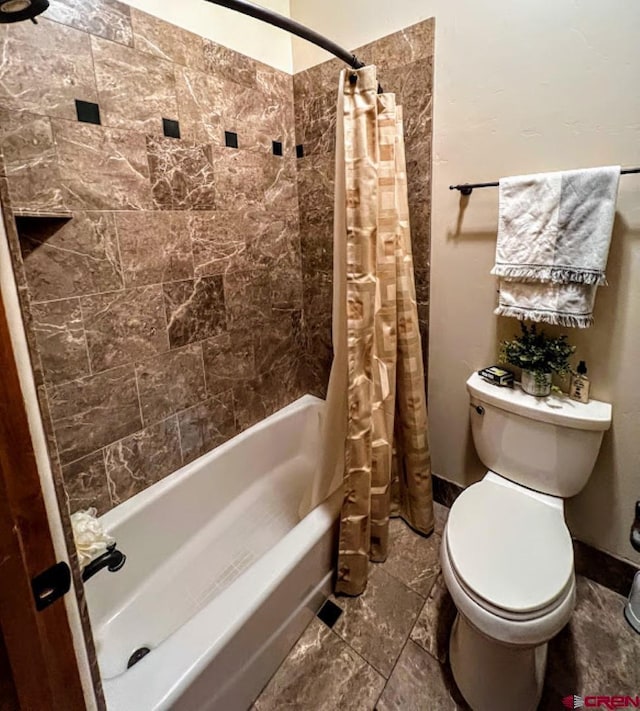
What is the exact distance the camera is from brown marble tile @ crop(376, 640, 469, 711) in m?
1.15

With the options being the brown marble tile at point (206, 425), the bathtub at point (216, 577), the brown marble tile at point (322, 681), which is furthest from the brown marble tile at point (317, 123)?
the brown marble tile at point (322, 681)

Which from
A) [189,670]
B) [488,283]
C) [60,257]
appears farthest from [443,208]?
[189,670]

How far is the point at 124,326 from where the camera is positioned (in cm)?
138

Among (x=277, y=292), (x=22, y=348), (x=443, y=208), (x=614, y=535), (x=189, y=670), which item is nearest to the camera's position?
(x=22, y=348)

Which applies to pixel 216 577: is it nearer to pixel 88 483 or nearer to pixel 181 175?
pixel 88 483

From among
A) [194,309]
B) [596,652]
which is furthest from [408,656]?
[194,309]

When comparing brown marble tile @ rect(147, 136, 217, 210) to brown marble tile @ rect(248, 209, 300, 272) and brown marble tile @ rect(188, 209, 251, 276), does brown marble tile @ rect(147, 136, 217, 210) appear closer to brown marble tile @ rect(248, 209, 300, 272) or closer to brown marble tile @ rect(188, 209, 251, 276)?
brown marble tile @ rect(188, 209, 251, 276)

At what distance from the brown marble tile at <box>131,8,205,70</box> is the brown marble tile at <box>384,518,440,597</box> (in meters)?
2.15

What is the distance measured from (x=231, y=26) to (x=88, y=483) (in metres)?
1.90

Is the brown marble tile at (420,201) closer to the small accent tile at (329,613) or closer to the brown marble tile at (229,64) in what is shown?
the brown marble tile at (229,64)

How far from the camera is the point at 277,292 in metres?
1.96

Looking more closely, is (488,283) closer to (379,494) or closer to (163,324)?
(379,494)

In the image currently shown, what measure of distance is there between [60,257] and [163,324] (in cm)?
41

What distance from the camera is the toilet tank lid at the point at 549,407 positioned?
126cm
